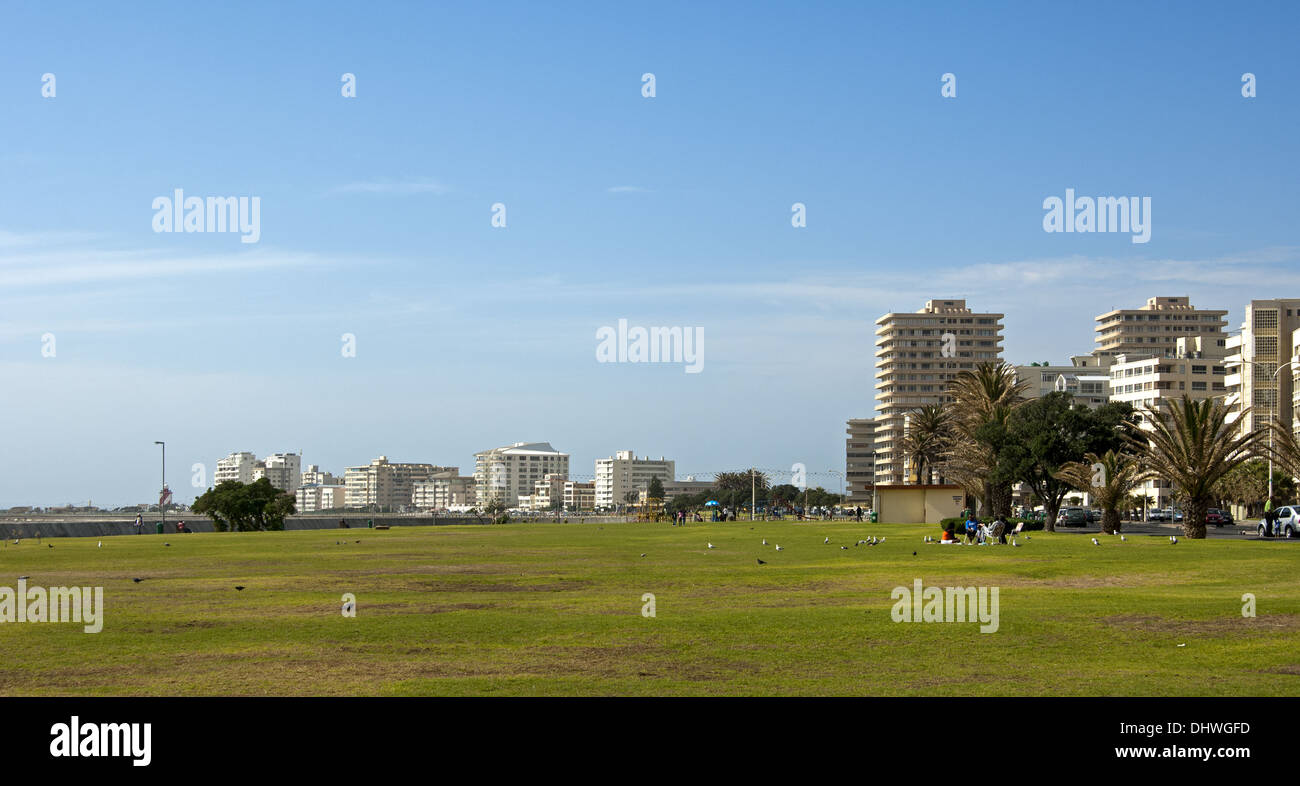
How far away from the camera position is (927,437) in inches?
4257

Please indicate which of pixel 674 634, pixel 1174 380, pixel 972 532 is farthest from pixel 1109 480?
pixel 1174 380

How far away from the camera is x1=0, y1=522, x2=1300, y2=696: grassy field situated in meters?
13.3

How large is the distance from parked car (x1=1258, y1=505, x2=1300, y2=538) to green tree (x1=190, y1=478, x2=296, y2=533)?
65771 mm

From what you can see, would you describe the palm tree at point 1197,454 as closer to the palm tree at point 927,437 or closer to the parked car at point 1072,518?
the parked car at point 1072,518

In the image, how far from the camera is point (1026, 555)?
36.9 m

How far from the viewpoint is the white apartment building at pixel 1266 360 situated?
125m

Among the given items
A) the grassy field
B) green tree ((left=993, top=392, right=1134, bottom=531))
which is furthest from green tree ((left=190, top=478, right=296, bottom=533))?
the grassy field

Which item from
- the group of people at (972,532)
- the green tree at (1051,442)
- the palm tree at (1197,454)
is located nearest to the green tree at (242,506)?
the green tree at (1051,442)

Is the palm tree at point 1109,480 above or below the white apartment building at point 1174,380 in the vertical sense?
below

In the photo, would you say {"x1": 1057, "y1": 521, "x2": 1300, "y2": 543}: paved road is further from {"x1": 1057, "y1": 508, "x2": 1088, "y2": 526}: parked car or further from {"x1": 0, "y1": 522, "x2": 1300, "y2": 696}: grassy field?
{"x1": 0, "y1": 522, "x2": 1300, "y2": 696}: grassy field

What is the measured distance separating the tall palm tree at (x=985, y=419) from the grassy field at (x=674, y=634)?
38.2m

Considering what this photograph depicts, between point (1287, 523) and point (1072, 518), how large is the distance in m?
21.8

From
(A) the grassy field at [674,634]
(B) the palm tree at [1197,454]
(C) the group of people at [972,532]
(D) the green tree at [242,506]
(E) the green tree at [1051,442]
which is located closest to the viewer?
(A) the grassy field at [674,634]
